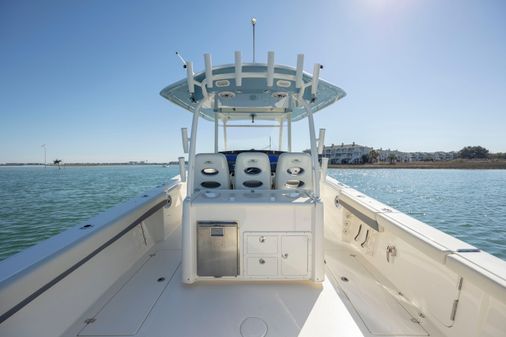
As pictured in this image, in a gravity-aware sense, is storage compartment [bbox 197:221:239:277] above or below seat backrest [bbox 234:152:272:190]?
below

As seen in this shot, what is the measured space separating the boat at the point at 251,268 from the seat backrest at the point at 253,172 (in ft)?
0.05

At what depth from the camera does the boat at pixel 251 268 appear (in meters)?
1.25

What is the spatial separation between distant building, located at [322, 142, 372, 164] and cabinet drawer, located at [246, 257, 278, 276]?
5882 centimetres

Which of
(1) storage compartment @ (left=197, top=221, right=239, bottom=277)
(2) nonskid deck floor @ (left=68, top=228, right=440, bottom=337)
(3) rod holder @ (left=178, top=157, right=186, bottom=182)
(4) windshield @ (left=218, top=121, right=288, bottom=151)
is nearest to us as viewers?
(2) nonskid deck floor @ (left=68, top=228, right=440, bottom=337)

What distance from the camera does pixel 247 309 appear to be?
160cm

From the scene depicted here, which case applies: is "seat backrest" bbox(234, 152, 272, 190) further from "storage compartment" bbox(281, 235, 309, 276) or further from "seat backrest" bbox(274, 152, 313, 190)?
"storage compartment" bbox(281, 235, 309, 276)

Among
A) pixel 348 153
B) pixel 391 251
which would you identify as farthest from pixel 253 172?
pixel 348 153

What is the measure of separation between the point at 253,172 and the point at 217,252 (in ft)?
3.36

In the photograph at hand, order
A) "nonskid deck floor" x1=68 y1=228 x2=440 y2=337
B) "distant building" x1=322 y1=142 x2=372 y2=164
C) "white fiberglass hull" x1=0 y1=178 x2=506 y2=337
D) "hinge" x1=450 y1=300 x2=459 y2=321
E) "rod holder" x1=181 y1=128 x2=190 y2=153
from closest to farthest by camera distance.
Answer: "white fiberglass hull" x1=0 y1=178 x2=506 y2=337, "hinge" x1=450 y1=300 x2=459 y2=321, "nonskid deck floor" x1=68 y1=228 x2=440 y2=337, "rod holder" x1=181 y1=128 x2=190 y2=153, "distant building" x1=322 y1=142 x2=372 y2=164

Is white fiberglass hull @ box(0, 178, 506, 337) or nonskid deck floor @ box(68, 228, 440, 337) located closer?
white fiberglass hull @ box(0, 178, 506, 337)

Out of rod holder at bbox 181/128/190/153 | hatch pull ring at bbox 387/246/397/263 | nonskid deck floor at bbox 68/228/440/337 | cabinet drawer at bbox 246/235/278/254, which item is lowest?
nonskid deck floor at bbox 68/228/440/337

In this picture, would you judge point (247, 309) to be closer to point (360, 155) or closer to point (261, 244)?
point (261, 244)

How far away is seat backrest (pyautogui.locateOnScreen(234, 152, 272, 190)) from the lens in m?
2.39

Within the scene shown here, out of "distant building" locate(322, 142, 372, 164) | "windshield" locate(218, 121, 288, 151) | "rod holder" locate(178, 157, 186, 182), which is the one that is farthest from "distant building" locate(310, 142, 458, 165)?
"rod holder" locate(178, 157, 186, 182)
